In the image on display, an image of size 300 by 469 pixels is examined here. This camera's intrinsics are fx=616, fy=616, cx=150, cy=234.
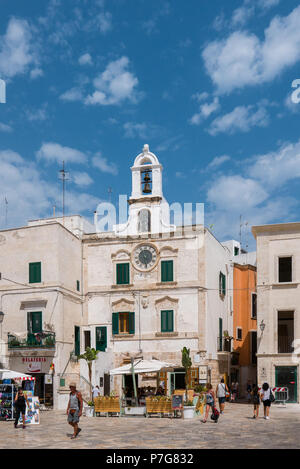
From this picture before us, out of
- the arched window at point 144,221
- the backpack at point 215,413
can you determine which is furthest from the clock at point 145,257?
the backpack at point 215,413

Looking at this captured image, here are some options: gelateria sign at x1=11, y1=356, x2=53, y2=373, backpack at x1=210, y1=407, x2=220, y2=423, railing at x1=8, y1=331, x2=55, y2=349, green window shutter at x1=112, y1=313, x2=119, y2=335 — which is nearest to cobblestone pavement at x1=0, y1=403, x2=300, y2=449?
backpack at x1=210, y1=407, x2=220, y2=423

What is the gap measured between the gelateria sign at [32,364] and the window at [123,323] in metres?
4.94

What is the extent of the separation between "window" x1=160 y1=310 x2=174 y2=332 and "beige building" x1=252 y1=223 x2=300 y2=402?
208 inches

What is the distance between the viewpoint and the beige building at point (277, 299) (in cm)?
3400

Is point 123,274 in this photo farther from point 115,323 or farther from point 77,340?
point 77,340

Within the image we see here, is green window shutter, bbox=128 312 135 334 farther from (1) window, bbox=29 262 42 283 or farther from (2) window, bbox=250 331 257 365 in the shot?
(2) window, bbox=250 331 257 365

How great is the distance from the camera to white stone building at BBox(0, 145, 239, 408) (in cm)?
3569

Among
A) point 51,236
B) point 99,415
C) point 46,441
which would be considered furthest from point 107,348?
point 46,441

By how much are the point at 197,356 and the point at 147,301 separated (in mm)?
4582

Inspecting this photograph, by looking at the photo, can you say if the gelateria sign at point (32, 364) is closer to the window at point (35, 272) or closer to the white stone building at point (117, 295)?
the white stone building at point (117, 295)

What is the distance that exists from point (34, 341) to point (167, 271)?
355 inches

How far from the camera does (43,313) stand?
35.8m

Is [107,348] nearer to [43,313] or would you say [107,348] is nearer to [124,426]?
[43,313]

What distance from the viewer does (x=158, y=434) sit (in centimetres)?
1817
